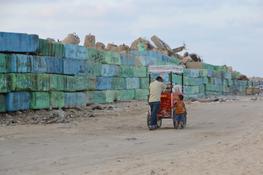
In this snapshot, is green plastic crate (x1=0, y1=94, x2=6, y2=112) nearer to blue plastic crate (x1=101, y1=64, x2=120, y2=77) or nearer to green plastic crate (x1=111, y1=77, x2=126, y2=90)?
blue plastic crate (x1=101, y1=64, x2=120, y2=77)

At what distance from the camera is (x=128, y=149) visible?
1445cm

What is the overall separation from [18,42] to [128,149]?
1072cm

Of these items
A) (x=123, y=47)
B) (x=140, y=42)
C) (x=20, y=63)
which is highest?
(x=140, y=42)

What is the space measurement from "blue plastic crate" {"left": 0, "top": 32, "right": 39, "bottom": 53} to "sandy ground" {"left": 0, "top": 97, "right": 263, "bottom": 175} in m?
3.72

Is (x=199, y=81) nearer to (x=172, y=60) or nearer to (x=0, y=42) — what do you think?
(x=172, y=60)

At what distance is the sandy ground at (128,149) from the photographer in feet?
35.1

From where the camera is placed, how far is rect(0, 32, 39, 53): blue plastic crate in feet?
75.5

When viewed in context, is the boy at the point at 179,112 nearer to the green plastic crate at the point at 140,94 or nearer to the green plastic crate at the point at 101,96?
the green plastic crate at the point at 101,96

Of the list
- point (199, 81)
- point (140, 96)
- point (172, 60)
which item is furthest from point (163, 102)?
point (199, 81)

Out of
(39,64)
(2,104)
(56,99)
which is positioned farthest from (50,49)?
(2,104)

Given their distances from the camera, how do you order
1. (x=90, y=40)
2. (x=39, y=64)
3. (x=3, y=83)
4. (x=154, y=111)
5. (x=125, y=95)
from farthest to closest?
(x=90, y=40), (x=125, y=95), (x=39, y=64), (x=3, y=83), (x=154, y=111)

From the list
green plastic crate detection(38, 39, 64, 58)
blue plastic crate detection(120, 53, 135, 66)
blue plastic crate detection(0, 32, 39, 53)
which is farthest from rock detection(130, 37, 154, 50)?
blue plastic crate detection(0, 32, 39, 53)

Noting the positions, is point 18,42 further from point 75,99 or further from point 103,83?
point 103,83

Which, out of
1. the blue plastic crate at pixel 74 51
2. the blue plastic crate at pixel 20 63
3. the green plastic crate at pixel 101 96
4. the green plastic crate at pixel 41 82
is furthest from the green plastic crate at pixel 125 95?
the blue plastic crate at pixel 20 63
